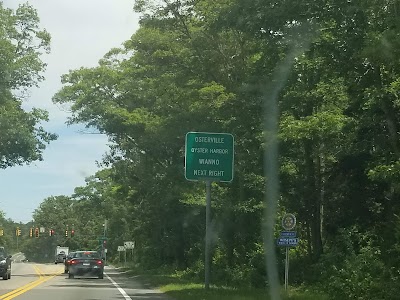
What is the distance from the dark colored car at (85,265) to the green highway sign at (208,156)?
65.7ft

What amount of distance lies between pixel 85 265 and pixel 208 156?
20465mm

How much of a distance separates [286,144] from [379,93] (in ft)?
29.7

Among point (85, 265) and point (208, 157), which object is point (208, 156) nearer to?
point (208, 157)

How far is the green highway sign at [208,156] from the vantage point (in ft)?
77.3

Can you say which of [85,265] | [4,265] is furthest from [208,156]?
[85,265]

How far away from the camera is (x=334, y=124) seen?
75.4 feet

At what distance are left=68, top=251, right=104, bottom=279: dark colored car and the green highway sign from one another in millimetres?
20024

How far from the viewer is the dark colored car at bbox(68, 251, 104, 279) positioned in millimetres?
41844

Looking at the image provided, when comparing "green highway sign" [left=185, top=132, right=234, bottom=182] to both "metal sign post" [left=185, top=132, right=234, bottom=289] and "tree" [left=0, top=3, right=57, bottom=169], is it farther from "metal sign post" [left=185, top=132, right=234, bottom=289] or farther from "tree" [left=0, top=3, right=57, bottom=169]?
"tree" [left=0, top=3, right=57, bottom=169]

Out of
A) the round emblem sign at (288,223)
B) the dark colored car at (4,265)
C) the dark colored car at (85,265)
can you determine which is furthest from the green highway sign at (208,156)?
the dark colored car at (85,265)

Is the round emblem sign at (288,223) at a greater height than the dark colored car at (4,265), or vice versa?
the round emblem sign at (288,223)

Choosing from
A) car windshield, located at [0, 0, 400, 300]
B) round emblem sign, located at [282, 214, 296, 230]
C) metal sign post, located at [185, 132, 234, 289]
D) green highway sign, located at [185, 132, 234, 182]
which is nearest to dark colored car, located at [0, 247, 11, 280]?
car windshield, located at [0, 0, 400, 300]

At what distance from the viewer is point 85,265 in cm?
4194

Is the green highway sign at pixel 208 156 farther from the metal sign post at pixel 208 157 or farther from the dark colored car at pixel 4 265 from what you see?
the dark colored car at pixel 4 265
